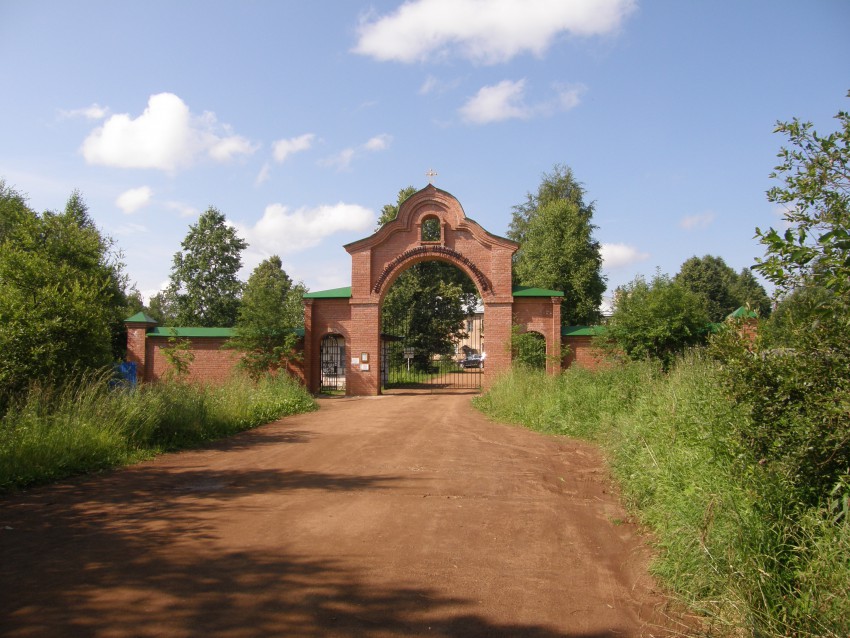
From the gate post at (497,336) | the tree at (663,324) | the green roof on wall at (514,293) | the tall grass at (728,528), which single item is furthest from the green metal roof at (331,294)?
the tall grass at (728,528)

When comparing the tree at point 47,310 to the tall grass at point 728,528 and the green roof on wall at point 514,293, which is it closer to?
the tall grass at point 728,528

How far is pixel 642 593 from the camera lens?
4.68 m

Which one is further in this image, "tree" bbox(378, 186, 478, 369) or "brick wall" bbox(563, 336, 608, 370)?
"tree" bbox(378, 186, 478, 369)

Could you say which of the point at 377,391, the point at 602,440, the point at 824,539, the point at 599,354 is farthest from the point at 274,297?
the point at 824,539

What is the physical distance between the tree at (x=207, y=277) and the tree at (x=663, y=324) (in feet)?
97.9

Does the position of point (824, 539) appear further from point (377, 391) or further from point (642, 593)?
point (377, 391)

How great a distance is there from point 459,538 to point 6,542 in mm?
4242

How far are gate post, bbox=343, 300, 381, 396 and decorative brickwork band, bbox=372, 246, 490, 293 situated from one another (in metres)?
1.03

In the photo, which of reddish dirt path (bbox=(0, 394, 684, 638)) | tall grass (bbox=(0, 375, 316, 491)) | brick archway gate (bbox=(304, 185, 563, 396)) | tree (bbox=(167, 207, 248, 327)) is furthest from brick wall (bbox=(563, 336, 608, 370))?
tree (bbox=(167, 207, 248, 327))

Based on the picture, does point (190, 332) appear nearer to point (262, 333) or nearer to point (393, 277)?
point (262, 333)

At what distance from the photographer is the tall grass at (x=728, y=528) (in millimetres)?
3799

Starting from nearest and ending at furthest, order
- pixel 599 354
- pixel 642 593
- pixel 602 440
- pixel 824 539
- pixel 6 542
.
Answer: pixel 824 539 → pixel 642 593 → pixel 6 542 → pixel 602 440 → pixel 599 354

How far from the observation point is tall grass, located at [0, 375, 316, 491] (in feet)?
26.9

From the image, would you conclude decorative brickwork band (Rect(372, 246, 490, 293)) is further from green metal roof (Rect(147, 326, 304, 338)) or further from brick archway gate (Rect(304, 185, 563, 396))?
green metal roof (Rect(147, 326, 304, 338))
